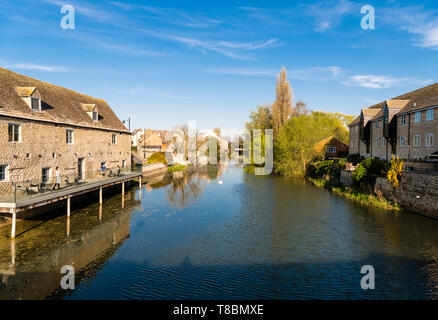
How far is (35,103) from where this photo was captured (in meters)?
22.0

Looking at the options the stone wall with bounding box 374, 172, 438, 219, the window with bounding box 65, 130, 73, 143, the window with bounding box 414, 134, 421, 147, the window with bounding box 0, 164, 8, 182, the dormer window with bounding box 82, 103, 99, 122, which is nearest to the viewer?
the window with bounding box 0, 164, 8, 182

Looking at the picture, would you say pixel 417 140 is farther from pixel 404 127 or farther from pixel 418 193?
pixel 418 193

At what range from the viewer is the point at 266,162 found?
2260 inches

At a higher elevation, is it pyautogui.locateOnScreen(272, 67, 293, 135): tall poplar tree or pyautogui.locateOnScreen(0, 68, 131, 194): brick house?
pyautogui.locateOnScreen(272, 67, 293, 135): tall poplar tree

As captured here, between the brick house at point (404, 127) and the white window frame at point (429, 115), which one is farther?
the brick house at point (404, 127)

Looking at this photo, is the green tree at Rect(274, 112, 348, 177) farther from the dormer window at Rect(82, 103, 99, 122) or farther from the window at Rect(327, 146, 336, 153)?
the dormer window at Rect(82, 103, 99, 122)

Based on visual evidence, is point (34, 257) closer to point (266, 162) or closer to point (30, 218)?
point (30, 218)

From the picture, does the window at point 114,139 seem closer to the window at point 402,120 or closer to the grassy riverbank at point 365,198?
the grassy riverbank at point 365,198

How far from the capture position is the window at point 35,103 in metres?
21.6

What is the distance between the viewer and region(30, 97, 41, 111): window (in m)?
21.6

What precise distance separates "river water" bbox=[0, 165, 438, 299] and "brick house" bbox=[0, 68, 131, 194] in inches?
160

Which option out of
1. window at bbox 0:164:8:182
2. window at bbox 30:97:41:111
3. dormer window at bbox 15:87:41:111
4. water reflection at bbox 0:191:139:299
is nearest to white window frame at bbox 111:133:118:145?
window at bbox 30:97:41:111

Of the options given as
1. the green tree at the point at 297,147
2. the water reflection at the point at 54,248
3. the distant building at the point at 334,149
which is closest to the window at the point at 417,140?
the green tree at the point at 297,147
